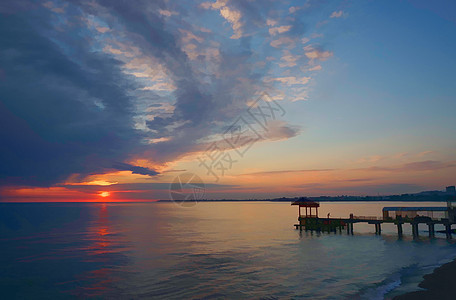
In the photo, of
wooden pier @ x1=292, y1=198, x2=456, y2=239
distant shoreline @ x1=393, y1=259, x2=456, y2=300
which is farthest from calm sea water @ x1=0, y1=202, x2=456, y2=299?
wooden pier @ x1=292, y1=198, x2=456, y2=239

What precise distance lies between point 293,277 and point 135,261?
21.7 metres

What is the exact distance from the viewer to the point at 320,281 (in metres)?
30.0

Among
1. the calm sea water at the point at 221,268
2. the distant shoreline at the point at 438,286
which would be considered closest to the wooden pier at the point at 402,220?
the calm sea water at the point at 221,268

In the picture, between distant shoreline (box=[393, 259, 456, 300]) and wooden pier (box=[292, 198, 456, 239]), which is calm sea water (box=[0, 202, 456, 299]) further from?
wooden pier (box=[292, 198, 456, 239])

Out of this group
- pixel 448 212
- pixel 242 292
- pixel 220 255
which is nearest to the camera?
pixel 242 292

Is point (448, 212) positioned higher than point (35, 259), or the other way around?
point (448, 212)

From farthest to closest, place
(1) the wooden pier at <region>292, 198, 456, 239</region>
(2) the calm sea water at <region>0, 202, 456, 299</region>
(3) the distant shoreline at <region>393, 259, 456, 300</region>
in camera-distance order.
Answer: (1) the wooden pier at <region>292, 198, 456, 239</region> < (2) the calm sea water at <region>0, 202, 456, 299</region> < (3) the distant shoreline at <region>393, 259, 456, 300</region>

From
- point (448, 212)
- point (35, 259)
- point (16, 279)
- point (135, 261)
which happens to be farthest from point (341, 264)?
point (35, 259)

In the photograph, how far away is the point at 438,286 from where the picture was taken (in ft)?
82.1

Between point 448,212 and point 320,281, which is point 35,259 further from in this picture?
point 448,212

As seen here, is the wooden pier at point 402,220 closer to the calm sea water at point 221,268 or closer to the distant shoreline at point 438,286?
the calm sea water at point 221,268

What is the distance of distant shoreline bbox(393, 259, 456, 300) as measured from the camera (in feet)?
73.8

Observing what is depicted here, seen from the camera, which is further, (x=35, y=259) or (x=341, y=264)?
(x=35, y=259)

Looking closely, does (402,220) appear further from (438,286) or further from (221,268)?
(221,268)
